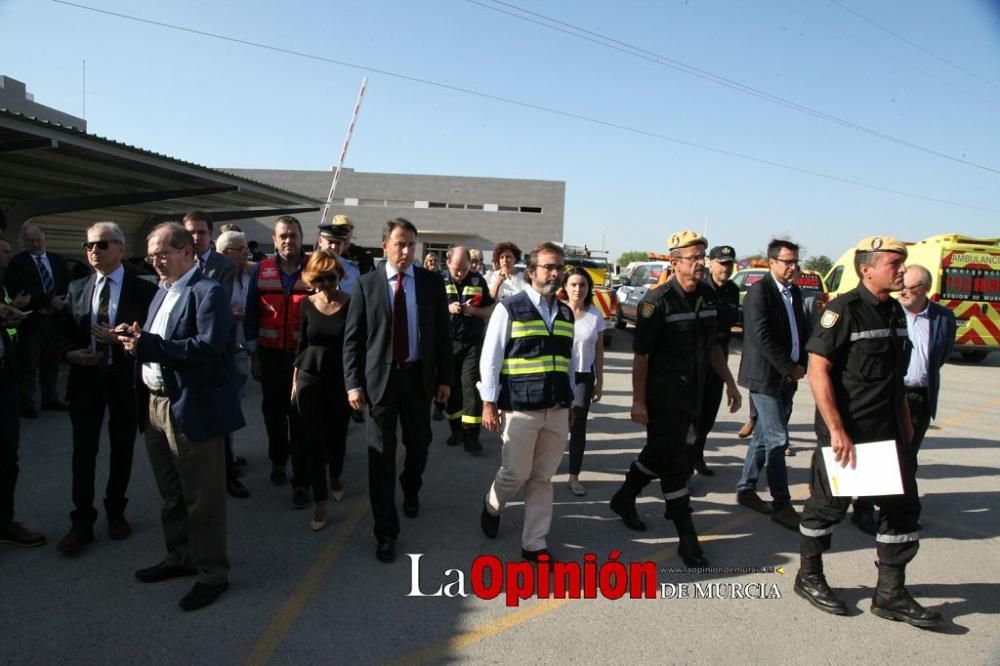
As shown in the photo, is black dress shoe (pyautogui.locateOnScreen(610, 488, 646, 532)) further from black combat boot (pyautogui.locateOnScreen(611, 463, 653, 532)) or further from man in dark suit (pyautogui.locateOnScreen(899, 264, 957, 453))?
man in dark suit (pyautogui.locateOnScreen(899, 264, 957, 453))

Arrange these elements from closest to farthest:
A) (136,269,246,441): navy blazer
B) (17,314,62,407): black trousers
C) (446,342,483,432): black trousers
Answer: (136,269,246,441): navy blazer → (446,342,483,432): black trousers → (17,314,62,407): black trousers

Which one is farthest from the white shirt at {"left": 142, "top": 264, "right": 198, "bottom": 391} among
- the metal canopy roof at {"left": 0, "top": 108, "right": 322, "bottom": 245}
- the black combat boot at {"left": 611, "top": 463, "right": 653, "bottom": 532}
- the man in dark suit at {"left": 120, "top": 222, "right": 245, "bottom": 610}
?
the metal canopy roof at {"left": 0, "top": 108, "right": 322, "bottom": 245}

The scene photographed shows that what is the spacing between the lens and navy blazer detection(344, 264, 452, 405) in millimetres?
3775

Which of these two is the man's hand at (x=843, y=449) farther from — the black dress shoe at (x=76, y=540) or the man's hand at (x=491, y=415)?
the black dress shoe at (x=76, y=540)

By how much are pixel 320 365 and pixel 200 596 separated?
160 cm

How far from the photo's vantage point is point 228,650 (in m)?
2.82

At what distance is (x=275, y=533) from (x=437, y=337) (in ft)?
5.80

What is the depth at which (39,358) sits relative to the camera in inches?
272

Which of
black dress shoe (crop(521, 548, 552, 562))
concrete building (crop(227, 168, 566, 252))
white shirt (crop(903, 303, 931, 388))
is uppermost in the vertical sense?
concrete building (crop(227, 168, 566, 252))

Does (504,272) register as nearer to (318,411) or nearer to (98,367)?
(318,411)

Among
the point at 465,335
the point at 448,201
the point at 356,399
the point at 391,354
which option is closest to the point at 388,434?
the point at 356,399

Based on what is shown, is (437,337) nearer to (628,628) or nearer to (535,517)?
(535,517)

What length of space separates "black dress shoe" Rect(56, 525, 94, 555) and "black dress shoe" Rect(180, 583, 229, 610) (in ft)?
3.36

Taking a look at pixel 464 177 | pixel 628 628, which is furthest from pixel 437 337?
pixel 464 177
